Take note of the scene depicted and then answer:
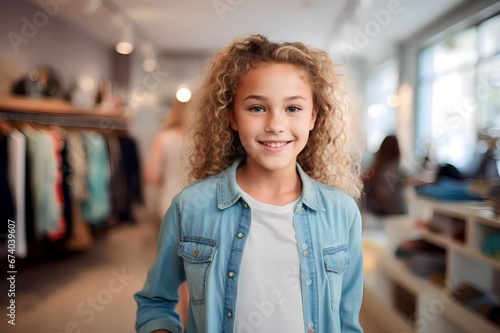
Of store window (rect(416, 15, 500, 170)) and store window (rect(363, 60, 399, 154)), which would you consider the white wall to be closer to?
store window (rect(363, 60, 399, 154))

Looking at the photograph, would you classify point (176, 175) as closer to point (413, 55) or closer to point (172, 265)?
point (172, 265)

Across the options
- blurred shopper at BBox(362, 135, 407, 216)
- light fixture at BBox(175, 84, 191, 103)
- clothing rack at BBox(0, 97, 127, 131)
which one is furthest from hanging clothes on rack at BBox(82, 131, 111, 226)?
blurred shopper at BBox(362, 135, 407, 216)

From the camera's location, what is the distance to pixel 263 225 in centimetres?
88

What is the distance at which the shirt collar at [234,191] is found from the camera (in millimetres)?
887

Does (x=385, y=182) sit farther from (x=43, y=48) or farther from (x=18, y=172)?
(x=43, y=48)

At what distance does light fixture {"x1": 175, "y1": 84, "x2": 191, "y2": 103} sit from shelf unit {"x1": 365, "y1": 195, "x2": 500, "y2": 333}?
945 millimetres

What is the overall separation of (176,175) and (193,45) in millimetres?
410

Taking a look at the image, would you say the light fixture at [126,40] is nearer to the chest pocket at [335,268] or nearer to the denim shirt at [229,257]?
the denim shirt at [229,257]

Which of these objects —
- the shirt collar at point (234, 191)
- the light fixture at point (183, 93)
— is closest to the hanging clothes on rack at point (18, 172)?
the light fixture at point (183, 93)

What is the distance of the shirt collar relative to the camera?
2.91ft

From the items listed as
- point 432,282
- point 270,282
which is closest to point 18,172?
point 270,282

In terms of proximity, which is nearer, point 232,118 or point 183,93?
point 232,118

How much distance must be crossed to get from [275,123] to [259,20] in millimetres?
532

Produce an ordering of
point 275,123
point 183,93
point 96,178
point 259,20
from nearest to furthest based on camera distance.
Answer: point 275,123, point 259,20, point 183,93, point 96,178
